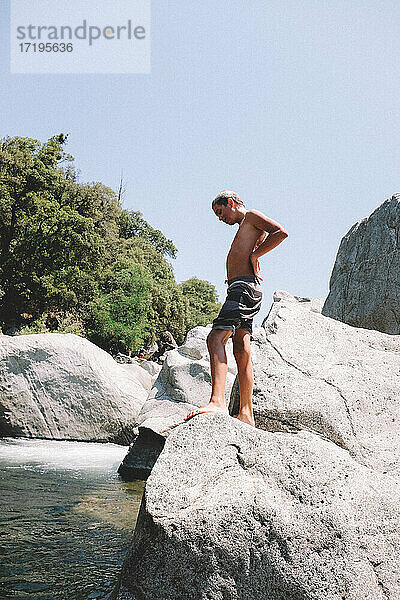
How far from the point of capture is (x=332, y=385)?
4168 millimetres

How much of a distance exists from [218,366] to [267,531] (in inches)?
53.6

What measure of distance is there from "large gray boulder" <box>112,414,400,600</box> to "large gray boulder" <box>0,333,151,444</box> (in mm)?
9409

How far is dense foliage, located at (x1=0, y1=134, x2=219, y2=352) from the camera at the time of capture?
2531 cm

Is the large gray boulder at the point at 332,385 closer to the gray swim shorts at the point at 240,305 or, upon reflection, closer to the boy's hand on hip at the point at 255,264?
the gray swim shorts at the point at 240,305

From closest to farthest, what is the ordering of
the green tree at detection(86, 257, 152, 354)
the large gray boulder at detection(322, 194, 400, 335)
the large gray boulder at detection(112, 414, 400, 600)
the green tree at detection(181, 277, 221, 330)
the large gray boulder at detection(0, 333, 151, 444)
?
the large gray boulder at detection(112, 414, 400, 600) < the large gray boulder at detection(322, 194, 400, 335) < the large gray boulder at detection(0, 333, 151, 444) < the green tree at detection(86, 257, 152, 354) < the green tree at detection(181, 277, 221, 330)

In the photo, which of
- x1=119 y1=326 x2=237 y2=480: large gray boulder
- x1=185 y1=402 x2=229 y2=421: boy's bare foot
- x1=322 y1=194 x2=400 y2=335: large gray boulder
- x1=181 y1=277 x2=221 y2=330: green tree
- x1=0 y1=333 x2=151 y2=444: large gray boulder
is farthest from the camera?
x1=181 y1=277 x2=221 y2=330: green tree

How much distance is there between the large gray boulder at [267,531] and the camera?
2.65 m

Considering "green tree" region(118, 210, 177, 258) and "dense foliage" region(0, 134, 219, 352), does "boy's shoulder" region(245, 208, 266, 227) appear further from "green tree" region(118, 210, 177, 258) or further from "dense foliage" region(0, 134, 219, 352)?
"green tree" region(118, 210, 177, 258)

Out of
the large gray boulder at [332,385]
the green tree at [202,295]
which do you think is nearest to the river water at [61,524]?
the large gray boulder at [332,385]

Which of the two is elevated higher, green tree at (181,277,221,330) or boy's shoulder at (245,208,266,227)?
green tree at (181,277,221,330)

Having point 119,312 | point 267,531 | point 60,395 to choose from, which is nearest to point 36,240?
point 119,312

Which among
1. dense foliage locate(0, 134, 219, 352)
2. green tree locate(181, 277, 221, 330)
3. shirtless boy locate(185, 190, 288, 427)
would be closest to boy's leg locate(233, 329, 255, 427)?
shirtless boy locate(185, 190, 288, 427)

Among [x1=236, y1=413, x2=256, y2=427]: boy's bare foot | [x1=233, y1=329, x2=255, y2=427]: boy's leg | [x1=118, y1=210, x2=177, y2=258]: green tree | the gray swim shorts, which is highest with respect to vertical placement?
[x1=118, y1=210, x2=177, y2=258]: green tree

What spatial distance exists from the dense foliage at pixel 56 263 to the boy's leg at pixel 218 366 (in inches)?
798
